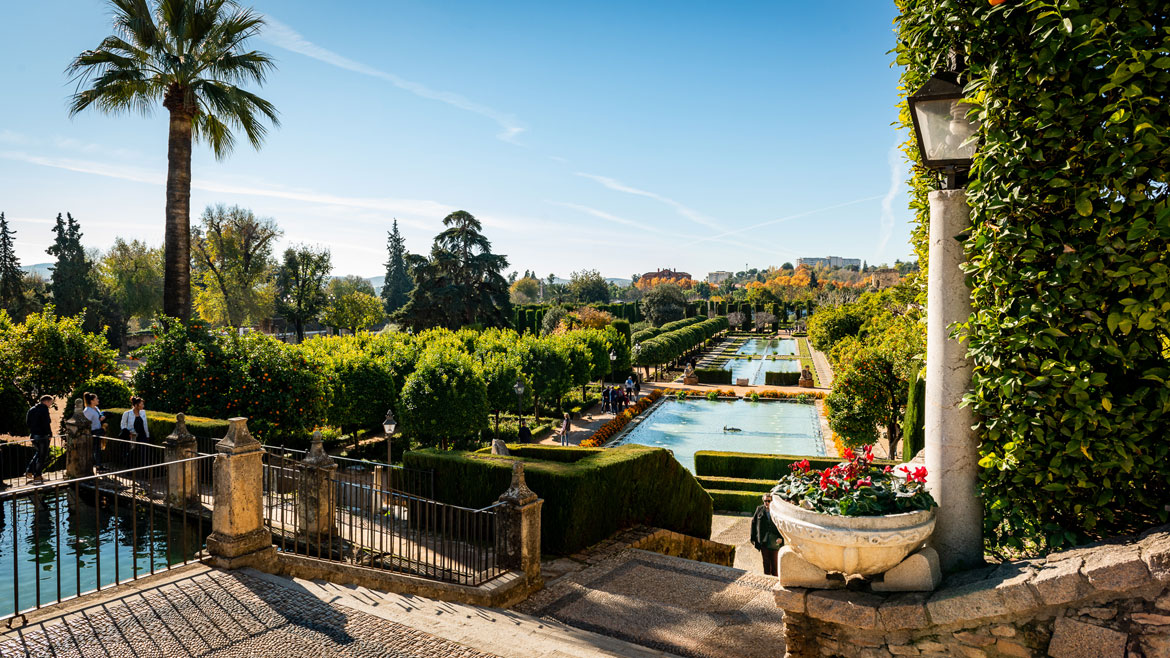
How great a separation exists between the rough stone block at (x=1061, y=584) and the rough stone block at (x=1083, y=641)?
141mm

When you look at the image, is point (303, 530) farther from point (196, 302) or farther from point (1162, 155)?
point (196, 302)

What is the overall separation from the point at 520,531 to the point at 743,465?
42.3ft

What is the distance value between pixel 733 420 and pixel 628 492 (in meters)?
20.4

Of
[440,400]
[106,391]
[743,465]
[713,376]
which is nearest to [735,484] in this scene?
[743,465]

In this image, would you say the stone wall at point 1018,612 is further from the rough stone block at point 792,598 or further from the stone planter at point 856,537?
the stone planter at point 856,537

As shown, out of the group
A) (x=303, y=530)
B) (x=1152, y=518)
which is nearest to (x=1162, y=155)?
(x=1152, y=518)

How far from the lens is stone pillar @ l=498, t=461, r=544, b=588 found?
6.93m

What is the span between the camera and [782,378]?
3778 cm

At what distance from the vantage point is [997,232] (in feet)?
11.9

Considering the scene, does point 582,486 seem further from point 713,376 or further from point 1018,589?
Result: point 713,376

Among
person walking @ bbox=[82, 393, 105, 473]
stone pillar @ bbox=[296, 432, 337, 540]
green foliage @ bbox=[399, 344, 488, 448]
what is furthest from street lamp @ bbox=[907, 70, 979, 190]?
green foliage @ bbox=[399, 344, 488, 448]

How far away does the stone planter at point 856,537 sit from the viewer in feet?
11.8

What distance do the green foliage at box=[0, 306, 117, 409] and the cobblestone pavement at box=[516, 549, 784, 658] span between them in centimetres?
1677

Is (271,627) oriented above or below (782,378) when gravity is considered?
below
